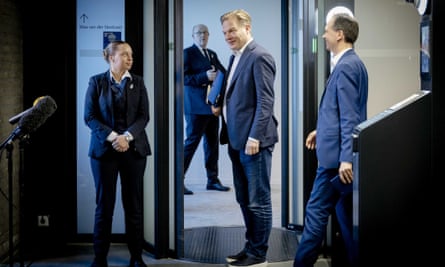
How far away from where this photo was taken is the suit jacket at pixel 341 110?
381 centimetres

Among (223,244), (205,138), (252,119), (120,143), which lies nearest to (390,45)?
(252,119)

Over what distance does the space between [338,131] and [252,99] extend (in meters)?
0.71

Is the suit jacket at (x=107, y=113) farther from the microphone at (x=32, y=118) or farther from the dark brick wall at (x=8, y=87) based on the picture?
the dark brick wall at (x=8, y=87)

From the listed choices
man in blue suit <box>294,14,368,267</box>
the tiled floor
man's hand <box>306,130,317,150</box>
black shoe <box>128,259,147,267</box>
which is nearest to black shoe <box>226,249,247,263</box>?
the tiled floor

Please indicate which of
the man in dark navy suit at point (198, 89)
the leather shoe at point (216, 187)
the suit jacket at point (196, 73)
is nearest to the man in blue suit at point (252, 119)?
the man in dark navy suit at point (198, 89)

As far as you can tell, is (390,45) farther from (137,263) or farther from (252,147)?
(137,263)

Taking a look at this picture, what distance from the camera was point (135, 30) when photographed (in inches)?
205

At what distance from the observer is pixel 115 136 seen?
4.45 m

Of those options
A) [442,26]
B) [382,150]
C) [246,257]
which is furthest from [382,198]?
[246,257]

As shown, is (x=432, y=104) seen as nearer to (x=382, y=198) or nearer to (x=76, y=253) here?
(x=382, y=198)

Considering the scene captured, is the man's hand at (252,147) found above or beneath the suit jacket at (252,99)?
beneath

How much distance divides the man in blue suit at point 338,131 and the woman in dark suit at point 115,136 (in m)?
1.06

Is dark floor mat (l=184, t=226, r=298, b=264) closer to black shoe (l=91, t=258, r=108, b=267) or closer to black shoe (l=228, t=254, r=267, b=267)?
black shoe (l=228, t=254, r=267, b=267)

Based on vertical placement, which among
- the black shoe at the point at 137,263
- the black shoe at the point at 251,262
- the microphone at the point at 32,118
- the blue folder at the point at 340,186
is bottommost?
the black shoe at the point at 137,263
